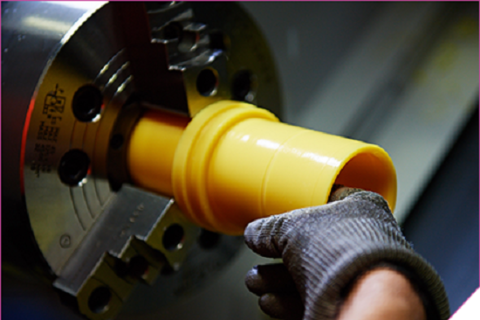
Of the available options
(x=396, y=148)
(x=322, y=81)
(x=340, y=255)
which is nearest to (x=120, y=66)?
(x=340, y=255)

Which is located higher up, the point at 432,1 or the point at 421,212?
the point at 432,1

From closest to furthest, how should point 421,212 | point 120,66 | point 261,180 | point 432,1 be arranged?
1. point 261,180
2. point 120,66
3. point 421,212
4. point 432,1

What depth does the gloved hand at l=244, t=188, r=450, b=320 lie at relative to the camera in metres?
0.47

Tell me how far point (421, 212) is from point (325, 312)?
35.3 inches

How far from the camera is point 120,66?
28.5 inches

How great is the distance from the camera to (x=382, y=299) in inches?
17.7

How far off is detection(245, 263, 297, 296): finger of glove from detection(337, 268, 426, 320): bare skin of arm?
15 centimetres

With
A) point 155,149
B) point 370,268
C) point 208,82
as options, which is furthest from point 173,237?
point 370,268

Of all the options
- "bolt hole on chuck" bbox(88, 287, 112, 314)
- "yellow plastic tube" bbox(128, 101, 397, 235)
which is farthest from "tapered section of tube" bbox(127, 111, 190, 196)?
"bolt hole on chuck" bbox(88, 287, 112, 314)

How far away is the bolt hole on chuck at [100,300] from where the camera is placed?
0.71 m

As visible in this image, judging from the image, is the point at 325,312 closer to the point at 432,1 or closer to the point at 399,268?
the point at 399,268

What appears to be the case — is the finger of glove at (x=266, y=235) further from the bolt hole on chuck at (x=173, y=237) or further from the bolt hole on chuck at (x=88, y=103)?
the bolt hole on chuck at (x=88, y=103)

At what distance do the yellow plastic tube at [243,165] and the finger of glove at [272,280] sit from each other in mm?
69

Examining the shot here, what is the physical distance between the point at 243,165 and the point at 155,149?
16 centimetres
